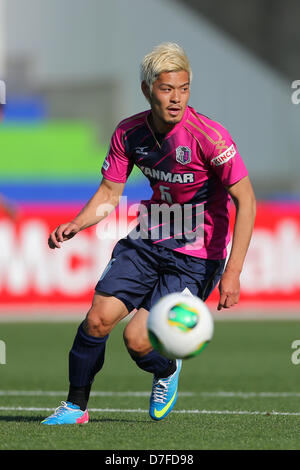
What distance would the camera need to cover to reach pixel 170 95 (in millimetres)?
5379

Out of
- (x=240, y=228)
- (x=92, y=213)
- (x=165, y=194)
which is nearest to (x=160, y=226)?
(x=165, y=194)

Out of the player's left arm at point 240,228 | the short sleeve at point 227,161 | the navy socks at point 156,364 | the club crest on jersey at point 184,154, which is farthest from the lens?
the navy socks at point 156,364

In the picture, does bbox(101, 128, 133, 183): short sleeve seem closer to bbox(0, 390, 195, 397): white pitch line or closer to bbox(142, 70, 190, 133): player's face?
bbox(142, 70, 190, 133): player's face

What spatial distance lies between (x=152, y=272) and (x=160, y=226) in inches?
11.1

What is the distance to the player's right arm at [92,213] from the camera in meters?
5.54

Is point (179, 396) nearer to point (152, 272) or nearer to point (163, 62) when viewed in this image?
point (152, 272)

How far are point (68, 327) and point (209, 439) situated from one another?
30.5 ft

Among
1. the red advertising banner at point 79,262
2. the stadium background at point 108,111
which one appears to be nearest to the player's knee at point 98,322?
the red advertising banner at point 79,262

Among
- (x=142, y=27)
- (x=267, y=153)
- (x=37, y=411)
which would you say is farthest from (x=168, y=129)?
(x=142, y=27)

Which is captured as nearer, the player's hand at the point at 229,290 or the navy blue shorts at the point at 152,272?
the player's hand at the point at 229,290

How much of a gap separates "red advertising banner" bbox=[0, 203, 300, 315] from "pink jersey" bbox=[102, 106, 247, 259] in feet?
30.4

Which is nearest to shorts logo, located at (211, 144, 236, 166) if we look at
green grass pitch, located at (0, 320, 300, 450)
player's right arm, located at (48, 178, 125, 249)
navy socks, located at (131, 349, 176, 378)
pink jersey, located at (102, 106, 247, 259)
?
pink jersey, located at (102, 106, 247, 259)

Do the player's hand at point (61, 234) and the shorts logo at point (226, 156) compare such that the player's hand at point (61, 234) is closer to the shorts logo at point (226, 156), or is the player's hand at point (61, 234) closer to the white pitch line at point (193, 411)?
the shorts logo at point (226, 156)

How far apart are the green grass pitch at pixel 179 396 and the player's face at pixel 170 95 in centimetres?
175
